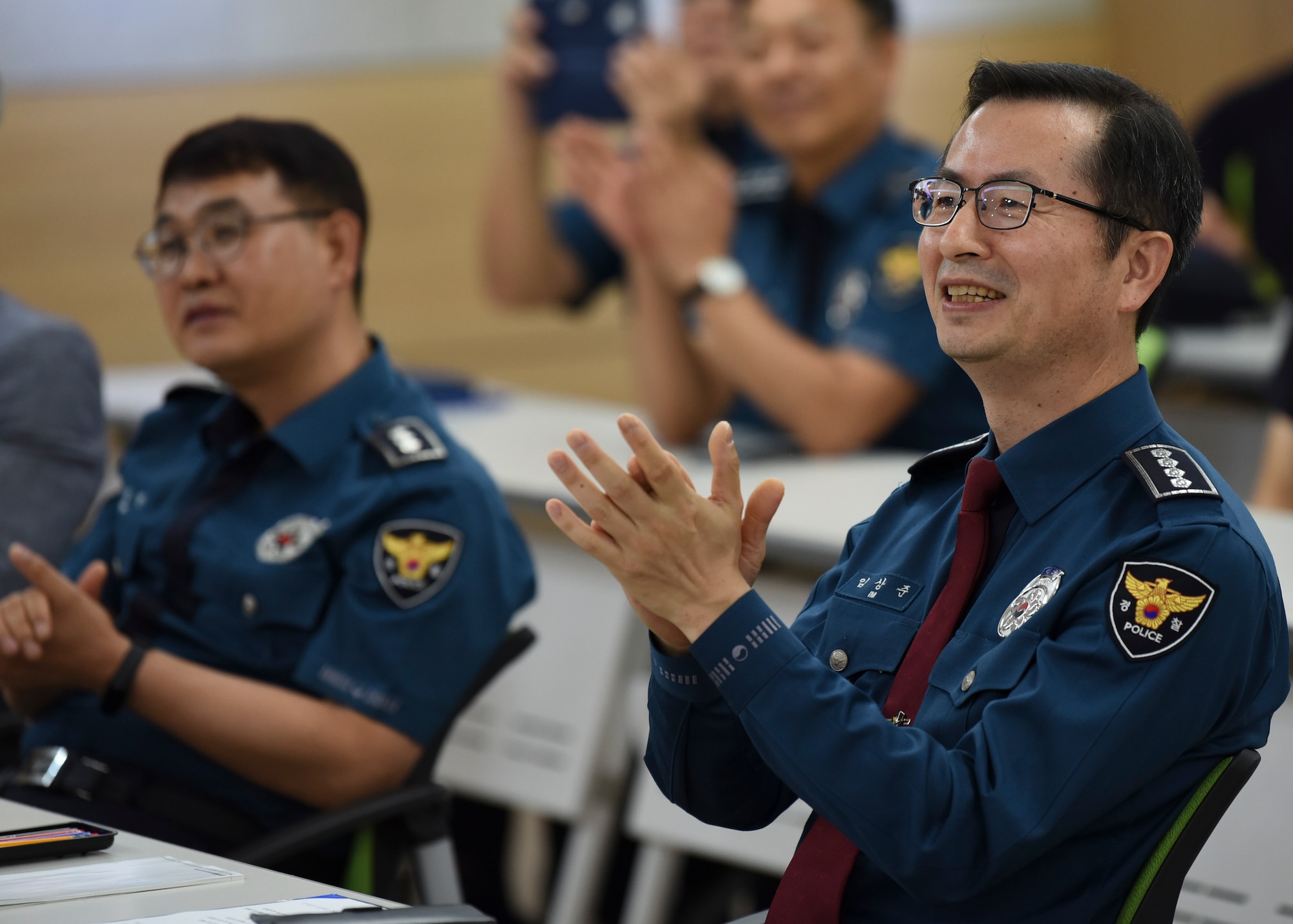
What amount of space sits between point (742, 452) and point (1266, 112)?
172 centimetres

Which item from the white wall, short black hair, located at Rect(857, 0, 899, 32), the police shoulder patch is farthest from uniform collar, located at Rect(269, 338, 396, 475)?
the white wall

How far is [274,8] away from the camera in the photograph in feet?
14.4

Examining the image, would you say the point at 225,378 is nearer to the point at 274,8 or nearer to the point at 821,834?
the point at 821,834

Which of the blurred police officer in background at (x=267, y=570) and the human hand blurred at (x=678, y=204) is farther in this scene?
the human hand blurred at (x=678, y=204)

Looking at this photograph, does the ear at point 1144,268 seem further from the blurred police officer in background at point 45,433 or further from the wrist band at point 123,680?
the blurred police officer in background at point 45,433

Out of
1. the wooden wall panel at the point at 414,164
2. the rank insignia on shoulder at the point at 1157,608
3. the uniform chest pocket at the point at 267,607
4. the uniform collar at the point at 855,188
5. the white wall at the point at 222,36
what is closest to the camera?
the rank insignia on shoulder at the point at 1157,608

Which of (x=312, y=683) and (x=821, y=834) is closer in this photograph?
(x=821, y=834)

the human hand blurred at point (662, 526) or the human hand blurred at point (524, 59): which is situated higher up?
the human hand blurred at point (524, 59)

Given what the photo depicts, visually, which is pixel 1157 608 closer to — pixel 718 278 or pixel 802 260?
pixel 718 278

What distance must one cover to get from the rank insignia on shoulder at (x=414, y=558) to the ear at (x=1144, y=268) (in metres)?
0.81

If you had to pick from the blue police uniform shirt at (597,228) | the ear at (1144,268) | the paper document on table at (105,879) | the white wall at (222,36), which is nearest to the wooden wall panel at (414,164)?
the white wall at (222,36)

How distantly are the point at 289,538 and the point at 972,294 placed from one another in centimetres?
90

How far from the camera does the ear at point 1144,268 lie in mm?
1191

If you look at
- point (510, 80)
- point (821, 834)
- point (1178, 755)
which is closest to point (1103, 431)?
point (1178, 755)
